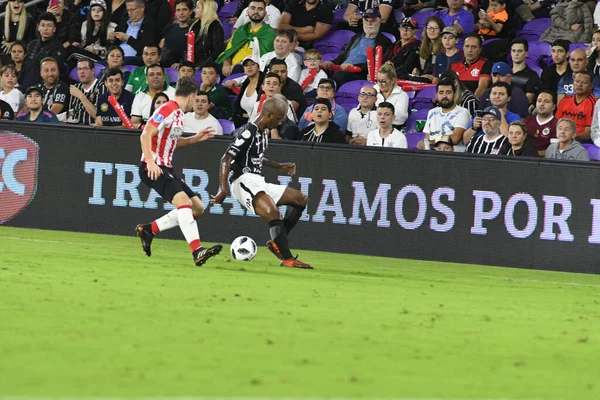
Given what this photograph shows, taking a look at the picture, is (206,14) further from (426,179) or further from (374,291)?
(374,291)

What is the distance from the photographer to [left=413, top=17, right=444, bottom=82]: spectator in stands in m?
15.9

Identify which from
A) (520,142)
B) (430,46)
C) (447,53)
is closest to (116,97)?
(430,46)

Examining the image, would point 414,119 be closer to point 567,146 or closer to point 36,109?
point 567,146

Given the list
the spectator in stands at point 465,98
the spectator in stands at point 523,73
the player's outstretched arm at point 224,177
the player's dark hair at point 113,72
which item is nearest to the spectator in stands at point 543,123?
the spectator in stands at point 523,73

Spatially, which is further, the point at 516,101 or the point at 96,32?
the point at 96,32

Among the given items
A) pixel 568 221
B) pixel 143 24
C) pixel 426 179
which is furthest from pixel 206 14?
pixel 568 221

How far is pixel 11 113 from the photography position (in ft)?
54.3

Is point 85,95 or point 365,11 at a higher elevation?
point 365,11

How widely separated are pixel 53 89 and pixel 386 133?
19.2 ft

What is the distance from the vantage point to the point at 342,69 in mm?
16734

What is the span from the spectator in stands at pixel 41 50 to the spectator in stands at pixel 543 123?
8.31 m

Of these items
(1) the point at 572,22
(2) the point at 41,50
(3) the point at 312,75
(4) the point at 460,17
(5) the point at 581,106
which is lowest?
(2) the point at 41,50

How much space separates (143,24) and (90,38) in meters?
1.20

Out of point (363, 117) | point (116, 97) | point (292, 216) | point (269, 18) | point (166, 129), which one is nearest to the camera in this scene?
point (166, 129)
